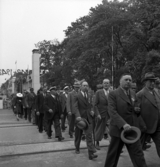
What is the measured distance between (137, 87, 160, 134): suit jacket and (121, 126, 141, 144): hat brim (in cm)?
80

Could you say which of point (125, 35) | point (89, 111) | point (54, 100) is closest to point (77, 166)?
point (89, 111)

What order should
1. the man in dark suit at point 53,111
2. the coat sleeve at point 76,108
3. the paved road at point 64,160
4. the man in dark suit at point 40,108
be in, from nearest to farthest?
the paved road at point 64,160 → the coat sleeve at point 76,108 → the man in dark suit at point 53,111 → the man in dark suit at point 40,108

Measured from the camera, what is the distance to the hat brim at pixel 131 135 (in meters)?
4.26

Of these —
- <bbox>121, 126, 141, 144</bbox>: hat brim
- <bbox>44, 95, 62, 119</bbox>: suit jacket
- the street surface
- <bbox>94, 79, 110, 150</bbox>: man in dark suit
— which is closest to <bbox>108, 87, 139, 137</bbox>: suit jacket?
<bbox>121, 126, 141, 144</bbox>: hat brim

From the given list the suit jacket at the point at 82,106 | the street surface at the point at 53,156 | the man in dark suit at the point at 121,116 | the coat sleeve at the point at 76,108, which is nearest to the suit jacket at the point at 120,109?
the man in dark suit at the point at 121,116

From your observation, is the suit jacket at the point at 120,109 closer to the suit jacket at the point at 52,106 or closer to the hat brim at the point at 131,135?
the hat brim at the point at 131,135

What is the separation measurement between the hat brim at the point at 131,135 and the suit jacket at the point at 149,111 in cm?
80

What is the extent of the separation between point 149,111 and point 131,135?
91 centimetres

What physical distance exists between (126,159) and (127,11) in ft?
87.9

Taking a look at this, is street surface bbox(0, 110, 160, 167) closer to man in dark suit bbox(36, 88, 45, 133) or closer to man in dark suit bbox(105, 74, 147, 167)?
man in dark suit bbox(105, 74, 147, 167)

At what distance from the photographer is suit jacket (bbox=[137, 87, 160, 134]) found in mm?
5023

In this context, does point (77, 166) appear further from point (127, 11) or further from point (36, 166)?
point (127, 11)

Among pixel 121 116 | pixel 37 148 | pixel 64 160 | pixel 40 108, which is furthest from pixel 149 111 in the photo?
pixel 40 108

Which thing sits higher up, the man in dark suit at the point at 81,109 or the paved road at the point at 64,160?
the man in dark suit at the point at 81,109
